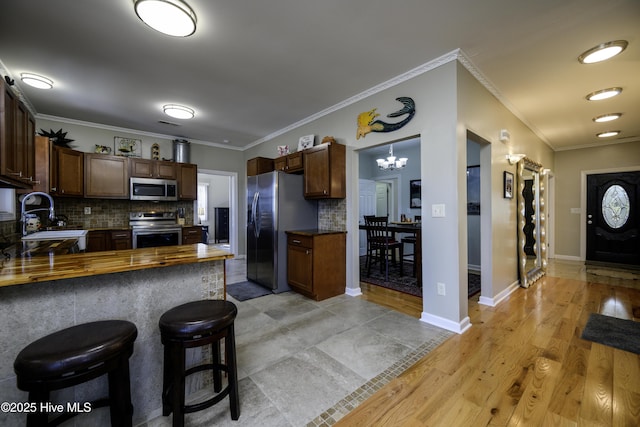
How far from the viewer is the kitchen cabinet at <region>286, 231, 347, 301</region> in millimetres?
3410

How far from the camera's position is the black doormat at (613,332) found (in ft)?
7.65

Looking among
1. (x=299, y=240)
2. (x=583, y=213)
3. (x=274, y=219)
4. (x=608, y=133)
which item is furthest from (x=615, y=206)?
(x=274, y=219)

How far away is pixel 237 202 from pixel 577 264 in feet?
25.3

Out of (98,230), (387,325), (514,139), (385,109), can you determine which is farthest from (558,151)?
(98,230)

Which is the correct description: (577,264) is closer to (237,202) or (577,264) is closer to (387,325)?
(387,325)

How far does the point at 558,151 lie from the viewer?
20.5 ft

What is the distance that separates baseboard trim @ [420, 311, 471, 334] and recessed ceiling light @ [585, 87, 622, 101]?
3.38m

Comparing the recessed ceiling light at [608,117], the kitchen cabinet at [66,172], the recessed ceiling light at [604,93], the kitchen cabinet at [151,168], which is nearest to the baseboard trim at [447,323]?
the recessed ceiling light at [604,93]

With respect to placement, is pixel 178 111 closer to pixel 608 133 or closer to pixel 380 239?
pixel 380 239

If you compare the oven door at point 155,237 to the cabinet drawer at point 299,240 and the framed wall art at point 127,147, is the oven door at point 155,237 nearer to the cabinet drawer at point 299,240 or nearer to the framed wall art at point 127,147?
the framed wall art at point 127,147

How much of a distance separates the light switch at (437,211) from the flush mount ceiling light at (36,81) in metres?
4.63

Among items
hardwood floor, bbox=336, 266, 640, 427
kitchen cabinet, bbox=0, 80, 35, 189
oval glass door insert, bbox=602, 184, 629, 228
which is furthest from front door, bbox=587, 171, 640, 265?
kitchen cabinet, bbox=0, 80, 35, 189

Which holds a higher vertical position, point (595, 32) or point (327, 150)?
point (595, 32)

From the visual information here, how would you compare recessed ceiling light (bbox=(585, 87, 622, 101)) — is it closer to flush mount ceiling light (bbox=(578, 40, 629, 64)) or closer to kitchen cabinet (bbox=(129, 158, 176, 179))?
flush mount ceiling light (bbox=(578, 40, 629, 64))
